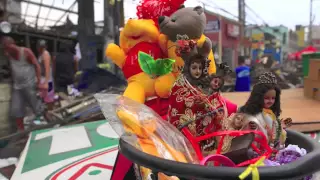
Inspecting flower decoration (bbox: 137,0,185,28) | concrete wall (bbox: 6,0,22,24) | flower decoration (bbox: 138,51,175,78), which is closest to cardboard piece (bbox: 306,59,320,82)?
flower decoration (bbox: 137,0,185,28)

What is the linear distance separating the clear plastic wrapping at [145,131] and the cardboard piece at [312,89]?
3.84 meters

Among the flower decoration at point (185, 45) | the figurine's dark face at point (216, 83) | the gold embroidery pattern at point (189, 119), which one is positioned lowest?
the gold embroidery pattern at point (189, 119)

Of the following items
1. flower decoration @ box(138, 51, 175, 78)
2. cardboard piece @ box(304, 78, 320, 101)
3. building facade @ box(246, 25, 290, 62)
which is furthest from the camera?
building facade @ box(246, 25, 290, 62)

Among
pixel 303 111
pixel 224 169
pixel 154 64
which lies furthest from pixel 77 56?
pixel 224 169

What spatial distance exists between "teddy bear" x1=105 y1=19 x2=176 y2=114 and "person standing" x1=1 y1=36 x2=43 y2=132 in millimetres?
3101

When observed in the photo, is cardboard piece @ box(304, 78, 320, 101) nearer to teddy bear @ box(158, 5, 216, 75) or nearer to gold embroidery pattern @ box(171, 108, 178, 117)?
teddy bear @ box(158, 5, 216, 75)

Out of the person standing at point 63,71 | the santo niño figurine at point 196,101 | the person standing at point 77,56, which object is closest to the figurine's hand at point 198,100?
the santo niño figurine at point 196,101

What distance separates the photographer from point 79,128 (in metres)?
4.45

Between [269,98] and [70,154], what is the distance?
2310 mm

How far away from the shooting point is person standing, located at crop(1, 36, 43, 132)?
16.3 feet

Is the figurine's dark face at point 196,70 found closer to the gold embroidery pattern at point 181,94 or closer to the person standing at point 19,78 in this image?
the gold embroidery pattern at point 181,94

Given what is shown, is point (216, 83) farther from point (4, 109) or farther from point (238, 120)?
point (4, 109)

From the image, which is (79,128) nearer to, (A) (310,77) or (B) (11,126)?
(B) (11,126)

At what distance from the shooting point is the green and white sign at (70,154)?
277 cm
